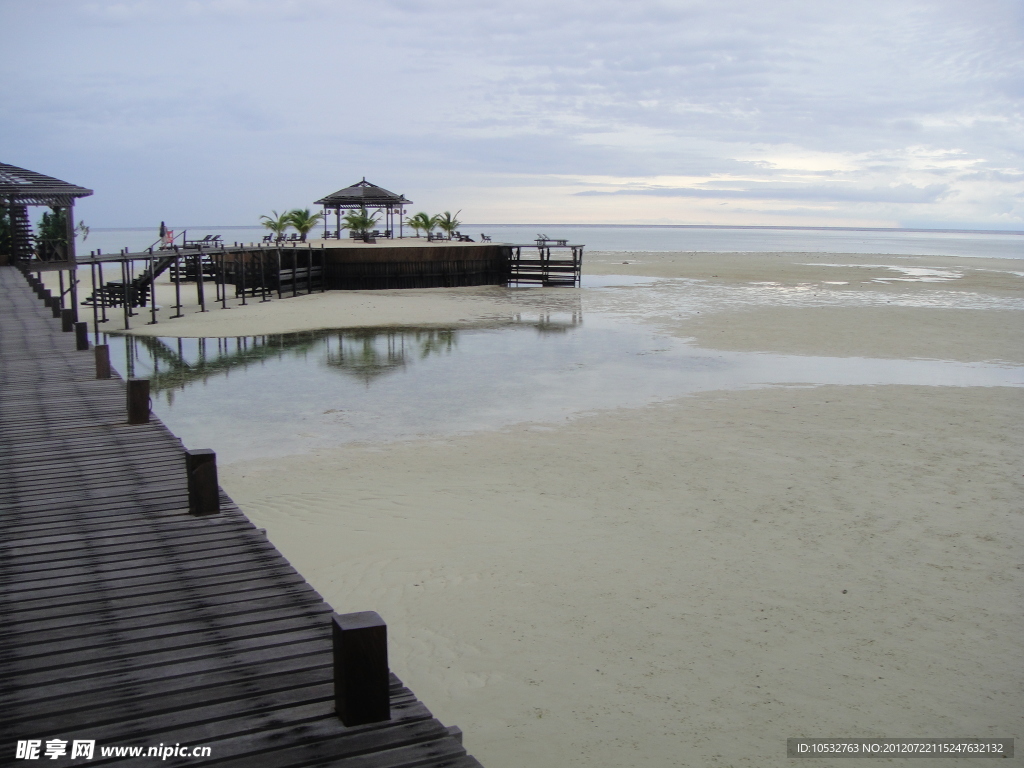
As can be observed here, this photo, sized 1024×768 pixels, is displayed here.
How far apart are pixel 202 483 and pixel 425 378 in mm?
11790

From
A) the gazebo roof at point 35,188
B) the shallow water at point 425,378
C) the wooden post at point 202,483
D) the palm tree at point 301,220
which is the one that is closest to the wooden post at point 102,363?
the shallow water at point 425,378

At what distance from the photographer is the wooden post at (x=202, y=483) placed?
18.2 ft

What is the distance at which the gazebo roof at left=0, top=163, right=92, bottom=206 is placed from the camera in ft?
67.9

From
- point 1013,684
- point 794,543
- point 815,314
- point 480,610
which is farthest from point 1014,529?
point 815,314

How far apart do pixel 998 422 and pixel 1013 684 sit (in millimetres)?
8477

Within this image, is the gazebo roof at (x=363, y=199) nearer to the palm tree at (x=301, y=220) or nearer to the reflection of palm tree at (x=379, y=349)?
the palm tree at (x=301, y=220)

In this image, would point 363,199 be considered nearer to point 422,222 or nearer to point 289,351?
point 422,222

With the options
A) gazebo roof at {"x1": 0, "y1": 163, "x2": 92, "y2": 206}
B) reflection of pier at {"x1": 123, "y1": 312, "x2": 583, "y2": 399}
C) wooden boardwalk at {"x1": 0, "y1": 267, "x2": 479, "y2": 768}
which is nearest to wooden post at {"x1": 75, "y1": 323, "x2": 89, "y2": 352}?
reflection of pier at {"x1": 123, "y1": 312, "x2": 583, "y2": 399}

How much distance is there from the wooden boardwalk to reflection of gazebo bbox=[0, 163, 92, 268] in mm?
17141

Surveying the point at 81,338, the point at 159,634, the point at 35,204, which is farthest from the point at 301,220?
the point at 159,634

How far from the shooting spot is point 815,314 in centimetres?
2814

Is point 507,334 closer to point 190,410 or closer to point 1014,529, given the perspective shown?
point 190,410

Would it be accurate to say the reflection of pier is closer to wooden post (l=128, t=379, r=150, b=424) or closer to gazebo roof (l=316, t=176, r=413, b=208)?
wooden post (l=128, t=379, r=150, b=424)

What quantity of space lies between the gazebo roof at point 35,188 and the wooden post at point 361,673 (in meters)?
21.6
